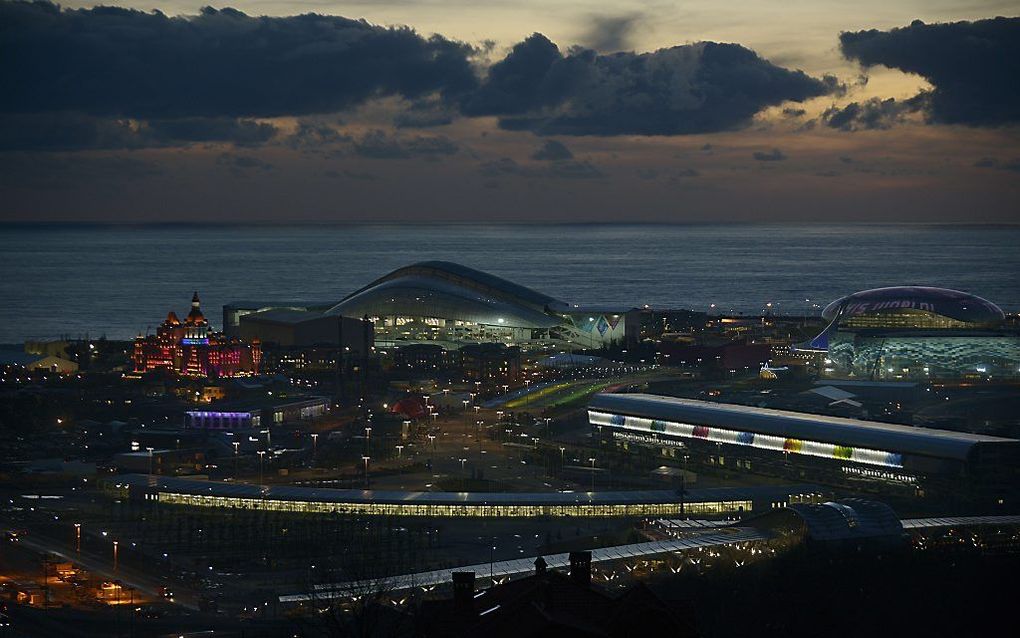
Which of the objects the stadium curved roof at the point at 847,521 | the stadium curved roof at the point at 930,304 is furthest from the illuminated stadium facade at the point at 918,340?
the stadium curved roof at the point at 847,521

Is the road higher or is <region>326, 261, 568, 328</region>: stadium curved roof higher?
the road

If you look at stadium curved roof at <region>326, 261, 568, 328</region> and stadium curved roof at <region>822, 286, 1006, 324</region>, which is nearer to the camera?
stadium curved roof at <region>822, 286, 1006, 324</region>

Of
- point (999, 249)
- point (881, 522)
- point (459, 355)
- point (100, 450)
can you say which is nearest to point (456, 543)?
point (881, 522)

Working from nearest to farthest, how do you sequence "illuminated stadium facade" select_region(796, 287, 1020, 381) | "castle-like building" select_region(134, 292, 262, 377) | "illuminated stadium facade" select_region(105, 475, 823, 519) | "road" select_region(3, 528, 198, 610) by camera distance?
"road" select_region(3, 528, 198, 610) < "illuminated stadium facade" select_region(105, 475, 823, 519) < "illuminated stadium facade" select_region(796, 287, 1020, 381) < "castle-like building" select_region(134, 292, 262, 377)

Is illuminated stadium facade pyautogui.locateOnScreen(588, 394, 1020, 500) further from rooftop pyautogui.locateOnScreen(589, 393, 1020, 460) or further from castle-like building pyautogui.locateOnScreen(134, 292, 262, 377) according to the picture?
castle-like building pyautogui.locateOnScreen(134, 292, 262, 377)

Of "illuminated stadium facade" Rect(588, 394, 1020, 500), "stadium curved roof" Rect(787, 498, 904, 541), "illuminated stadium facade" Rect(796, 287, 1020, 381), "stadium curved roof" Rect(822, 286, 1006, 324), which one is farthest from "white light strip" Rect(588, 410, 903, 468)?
"stadium curved roof" Rect(822, 286, 1006, 324)

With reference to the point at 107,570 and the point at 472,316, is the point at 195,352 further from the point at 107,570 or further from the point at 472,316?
the point at 107,570
